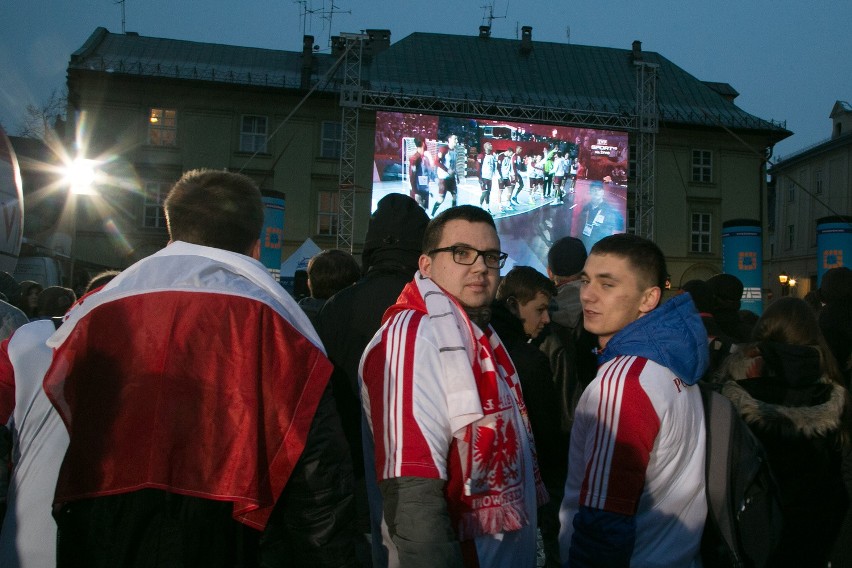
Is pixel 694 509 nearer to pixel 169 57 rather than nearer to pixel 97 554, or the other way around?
pixel 97 554

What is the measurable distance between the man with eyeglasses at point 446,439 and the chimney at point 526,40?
33157 mm

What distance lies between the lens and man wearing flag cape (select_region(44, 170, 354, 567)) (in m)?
2.11

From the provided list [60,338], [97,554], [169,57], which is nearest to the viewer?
[97,554]

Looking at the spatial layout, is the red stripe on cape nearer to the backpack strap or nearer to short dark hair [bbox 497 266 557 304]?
the backpack strap

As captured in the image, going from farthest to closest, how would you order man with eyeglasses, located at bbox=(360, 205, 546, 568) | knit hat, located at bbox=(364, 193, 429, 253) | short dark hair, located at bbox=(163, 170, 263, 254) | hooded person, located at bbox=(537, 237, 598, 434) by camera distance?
1. hooded person, located at bbox=(537, 237, 598, 434)
2. knit hat, located at bbox=(364, 193, 429, 253)
3. short dark hair, located at bbox=(163, 170, 263, 254)
4. man with eyeglasses, located at bbox=(360, 205, 546, 568)

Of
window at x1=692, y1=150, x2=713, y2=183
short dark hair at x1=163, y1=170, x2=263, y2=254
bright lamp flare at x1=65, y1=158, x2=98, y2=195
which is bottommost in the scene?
short dark hair at x1=163, y1=170, x2=263, y2=254

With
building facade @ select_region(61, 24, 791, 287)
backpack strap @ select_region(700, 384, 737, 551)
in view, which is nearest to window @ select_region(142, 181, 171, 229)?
building facade @ select_region(61, 24, 791, 287)

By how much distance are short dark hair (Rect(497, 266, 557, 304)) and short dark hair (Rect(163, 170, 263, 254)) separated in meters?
1.92

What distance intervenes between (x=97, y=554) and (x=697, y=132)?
110 ft

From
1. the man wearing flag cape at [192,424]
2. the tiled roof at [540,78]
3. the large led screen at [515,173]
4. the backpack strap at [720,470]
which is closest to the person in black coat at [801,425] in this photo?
the backpack strap at [720,470]

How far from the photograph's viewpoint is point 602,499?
2127 millimetres

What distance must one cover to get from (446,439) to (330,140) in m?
28.9

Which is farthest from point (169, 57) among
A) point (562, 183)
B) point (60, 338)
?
point (60, 338)

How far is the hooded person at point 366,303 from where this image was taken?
3364 mm
